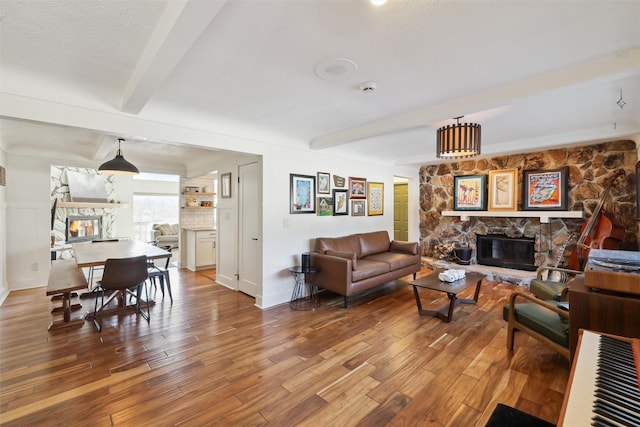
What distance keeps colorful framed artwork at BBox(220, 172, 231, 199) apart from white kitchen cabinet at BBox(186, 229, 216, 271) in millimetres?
1535

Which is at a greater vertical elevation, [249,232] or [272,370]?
[249,232]

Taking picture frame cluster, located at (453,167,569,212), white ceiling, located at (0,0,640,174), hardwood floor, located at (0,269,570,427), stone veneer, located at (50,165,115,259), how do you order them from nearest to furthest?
white ceiling, located at (0,0,640,174), hardwood floor, located at (0,269,570,427), picture frame cluster, located at (453,167,569,212), stone veneer, located at (50,165,115,259)

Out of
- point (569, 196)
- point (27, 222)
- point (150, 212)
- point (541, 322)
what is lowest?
point (541, 322)

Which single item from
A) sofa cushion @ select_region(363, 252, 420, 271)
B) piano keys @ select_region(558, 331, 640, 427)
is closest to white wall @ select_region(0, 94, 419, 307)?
sofa cushion @ select_region(363, 252, 420, 271)

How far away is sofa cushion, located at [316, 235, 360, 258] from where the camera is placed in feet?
14.3

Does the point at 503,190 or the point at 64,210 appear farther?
the point at 64,210

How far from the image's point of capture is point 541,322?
2.40 m

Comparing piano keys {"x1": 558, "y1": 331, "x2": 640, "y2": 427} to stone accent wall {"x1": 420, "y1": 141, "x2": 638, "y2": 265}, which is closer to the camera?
piano keys {"x1": 558, "y1": 331, "x2": 640, "y2": 427}

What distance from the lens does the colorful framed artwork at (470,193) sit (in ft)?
18.6

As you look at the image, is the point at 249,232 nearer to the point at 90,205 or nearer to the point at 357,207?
the point at 357,207

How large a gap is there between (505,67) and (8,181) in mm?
6813

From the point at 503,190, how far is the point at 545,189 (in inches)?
24.9

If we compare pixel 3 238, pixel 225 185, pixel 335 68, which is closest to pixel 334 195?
pixel 225 185

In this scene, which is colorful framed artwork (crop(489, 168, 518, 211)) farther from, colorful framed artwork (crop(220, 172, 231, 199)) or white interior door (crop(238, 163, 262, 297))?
colorful framed artwork (crop(220, 172, 231, 199))
